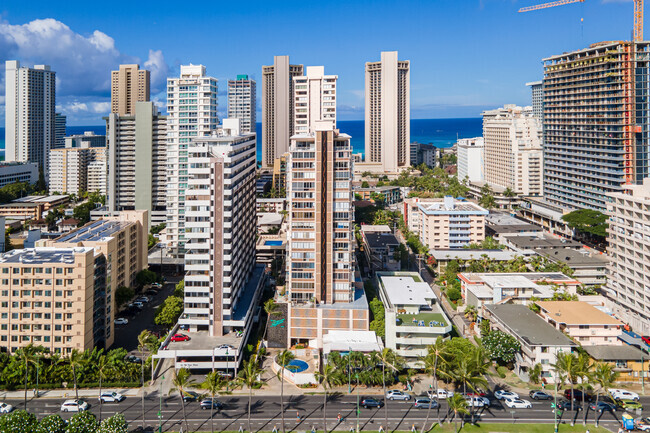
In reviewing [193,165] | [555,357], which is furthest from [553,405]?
[193,165]

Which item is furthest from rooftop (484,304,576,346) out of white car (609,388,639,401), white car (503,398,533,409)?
white car (503,398,533,409)

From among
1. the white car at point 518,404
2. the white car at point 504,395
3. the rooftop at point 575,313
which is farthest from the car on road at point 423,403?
the rooftop at point 575,313

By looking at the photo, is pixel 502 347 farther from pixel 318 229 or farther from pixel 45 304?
pixel 45 304

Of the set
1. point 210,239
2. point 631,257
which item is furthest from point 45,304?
point 631,257

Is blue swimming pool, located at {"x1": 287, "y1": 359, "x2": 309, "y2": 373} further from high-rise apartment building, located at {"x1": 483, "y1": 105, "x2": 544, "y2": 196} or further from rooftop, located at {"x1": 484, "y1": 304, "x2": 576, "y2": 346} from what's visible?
high-rise apartment building, located at {"x1": 483, "y1": 105, "x2": 544, "y2": 196}

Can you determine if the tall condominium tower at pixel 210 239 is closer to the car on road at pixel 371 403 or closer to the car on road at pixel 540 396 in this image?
the car on road at pixel 371 403

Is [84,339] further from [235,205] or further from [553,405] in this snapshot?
[553,405]
